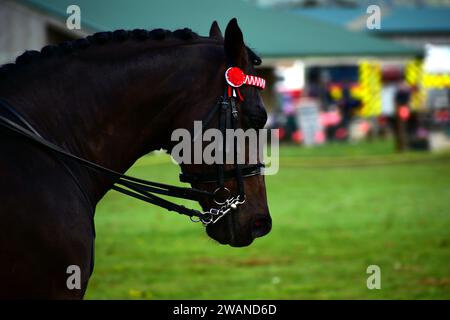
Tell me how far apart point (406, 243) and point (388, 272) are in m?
1.90

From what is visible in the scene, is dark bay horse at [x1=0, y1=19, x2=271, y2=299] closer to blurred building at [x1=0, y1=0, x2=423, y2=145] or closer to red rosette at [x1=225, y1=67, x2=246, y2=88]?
red rosette at [x1=225, y1=67, x2=246, y2=88]

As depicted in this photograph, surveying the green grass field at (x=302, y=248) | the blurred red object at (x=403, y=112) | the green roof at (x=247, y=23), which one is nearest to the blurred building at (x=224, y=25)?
the green roof at (x=247, y=23)

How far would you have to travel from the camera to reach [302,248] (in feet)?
35.9

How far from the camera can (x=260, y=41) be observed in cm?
1922

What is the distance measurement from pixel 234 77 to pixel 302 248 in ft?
23.2

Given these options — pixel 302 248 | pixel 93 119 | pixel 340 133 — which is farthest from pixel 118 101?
pixel 340 133

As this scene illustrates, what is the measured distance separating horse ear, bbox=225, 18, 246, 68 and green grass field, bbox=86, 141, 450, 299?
1083 millimetres

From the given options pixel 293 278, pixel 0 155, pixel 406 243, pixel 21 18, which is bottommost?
pixel 0 155

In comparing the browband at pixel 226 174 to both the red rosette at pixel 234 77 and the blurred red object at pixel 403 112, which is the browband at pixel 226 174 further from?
the blurred red object at pixel 403 112

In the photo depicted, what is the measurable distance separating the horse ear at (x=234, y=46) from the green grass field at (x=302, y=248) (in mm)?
1083

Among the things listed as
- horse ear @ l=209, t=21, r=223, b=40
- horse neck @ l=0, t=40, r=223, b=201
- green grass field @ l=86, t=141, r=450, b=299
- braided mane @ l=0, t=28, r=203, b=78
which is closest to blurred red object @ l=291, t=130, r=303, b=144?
green grass field @ l=86, t=141, r=450, b=299

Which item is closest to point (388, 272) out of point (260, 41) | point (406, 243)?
point (406, 243)

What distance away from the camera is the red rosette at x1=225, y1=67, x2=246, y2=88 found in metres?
4.11

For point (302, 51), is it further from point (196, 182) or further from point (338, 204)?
point (196, 182)
